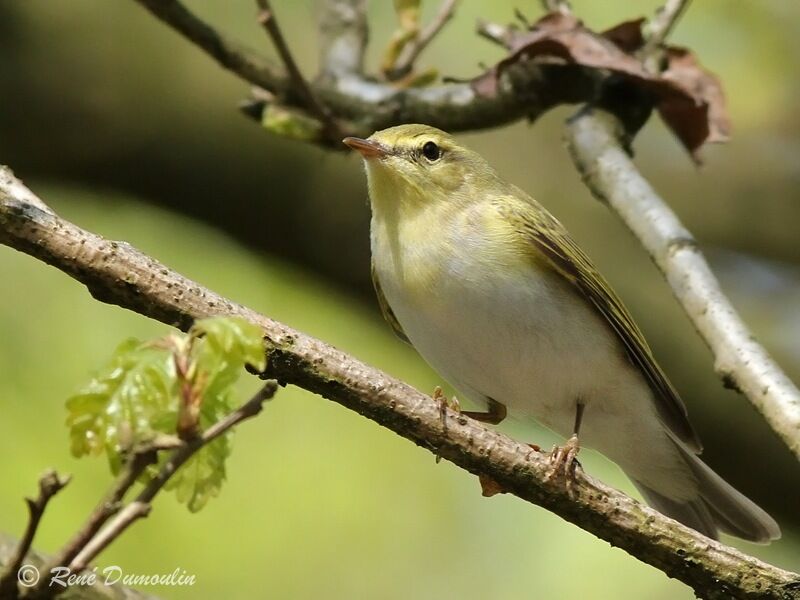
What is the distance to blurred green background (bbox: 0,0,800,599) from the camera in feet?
16.0

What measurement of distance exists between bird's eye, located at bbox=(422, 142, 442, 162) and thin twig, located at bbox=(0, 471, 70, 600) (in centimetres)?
242

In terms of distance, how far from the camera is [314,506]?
5816 millimetres

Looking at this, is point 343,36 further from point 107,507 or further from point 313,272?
point 107,507

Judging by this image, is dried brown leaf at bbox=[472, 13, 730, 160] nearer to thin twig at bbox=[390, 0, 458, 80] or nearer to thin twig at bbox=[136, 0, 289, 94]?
thin twig at bbox=[390, 0, 458, 80]

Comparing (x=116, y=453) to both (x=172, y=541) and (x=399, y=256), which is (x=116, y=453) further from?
(x=172, y=541)

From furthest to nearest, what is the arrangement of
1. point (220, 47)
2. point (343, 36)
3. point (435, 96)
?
point (343, 36) → point (435, 96) → point (220, 47)

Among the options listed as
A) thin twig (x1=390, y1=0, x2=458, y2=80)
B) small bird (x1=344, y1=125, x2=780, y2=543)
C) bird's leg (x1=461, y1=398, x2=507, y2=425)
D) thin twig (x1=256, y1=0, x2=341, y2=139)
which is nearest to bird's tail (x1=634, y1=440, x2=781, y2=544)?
small bird (x1=344, y1=125, x2=780, y2=543)

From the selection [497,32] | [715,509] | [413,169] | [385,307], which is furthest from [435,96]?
[715,509]

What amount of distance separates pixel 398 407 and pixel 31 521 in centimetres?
97

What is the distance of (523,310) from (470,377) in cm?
35

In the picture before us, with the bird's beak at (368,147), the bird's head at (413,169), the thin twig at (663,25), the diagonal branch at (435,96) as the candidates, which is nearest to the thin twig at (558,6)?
the diagonal branch at (435,96)

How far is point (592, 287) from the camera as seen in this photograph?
3523 mm

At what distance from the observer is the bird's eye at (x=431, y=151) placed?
3.68 meters

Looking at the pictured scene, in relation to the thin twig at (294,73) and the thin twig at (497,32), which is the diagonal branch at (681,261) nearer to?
the thin twig at (497,32)
